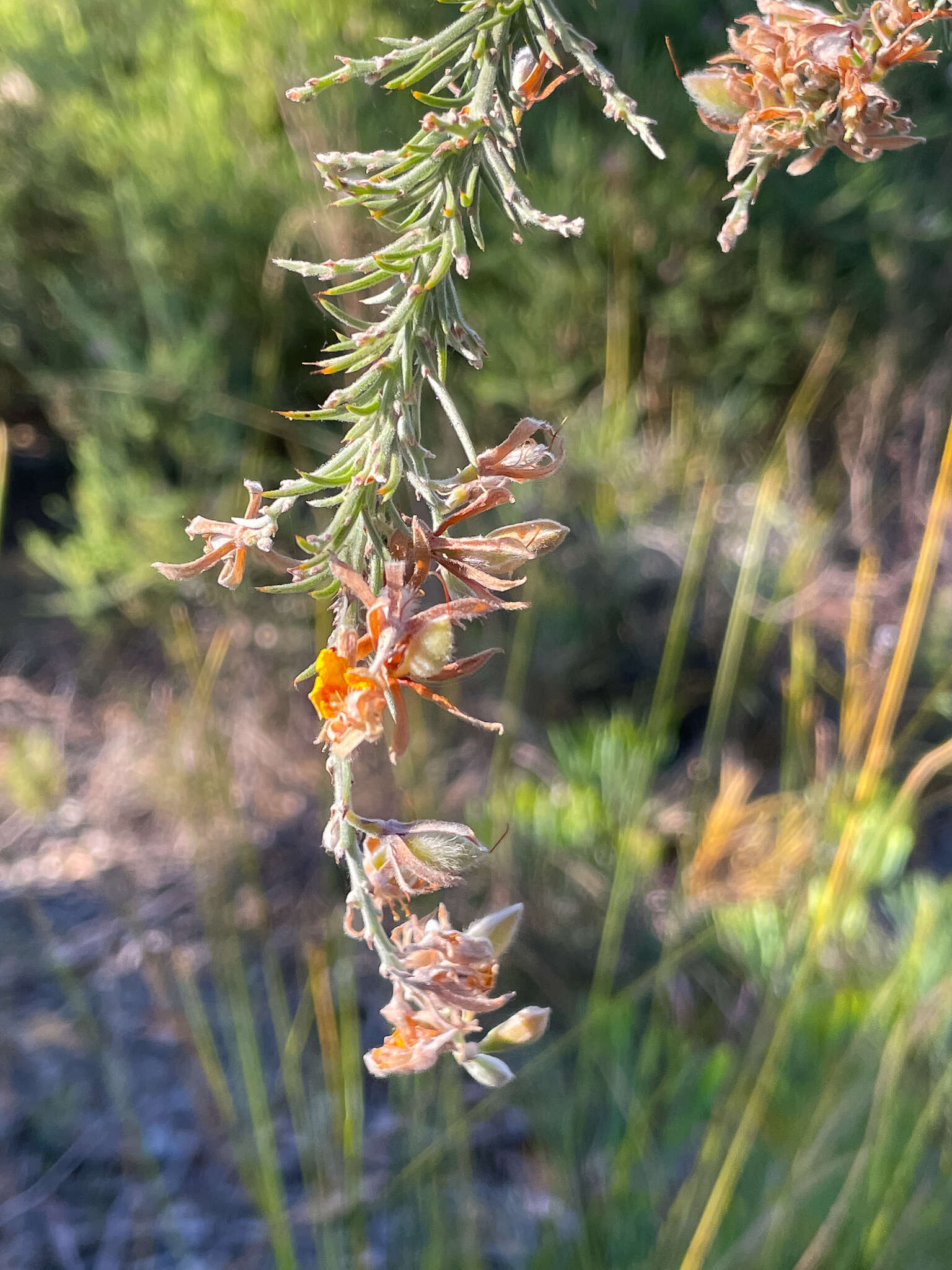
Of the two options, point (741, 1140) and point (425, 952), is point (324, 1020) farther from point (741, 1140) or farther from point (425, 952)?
point (425, 952)

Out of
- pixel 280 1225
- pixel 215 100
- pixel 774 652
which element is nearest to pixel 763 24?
pixel 280 1225

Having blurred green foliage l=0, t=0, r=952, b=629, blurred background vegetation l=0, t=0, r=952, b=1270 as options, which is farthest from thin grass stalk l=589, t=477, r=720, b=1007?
blurred green foliage l=0, t=0, r=952, b=629

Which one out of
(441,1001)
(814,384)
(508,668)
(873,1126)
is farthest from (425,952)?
(814,384)

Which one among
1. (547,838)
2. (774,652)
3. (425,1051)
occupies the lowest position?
(547,838)

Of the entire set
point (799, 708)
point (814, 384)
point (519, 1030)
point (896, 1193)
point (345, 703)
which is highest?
point (814, 384)

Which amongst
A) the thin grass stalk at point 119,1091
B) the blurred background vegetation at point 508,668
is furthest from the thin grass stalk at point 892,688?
the thin grass stalk at point 119,1091

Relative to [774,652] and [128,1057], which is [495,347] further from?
[128,1057]

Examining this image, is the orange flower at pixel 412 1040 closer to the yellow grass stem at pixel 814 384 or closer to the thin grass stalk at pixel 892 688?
the thin grass stalk at pixel 892 688
